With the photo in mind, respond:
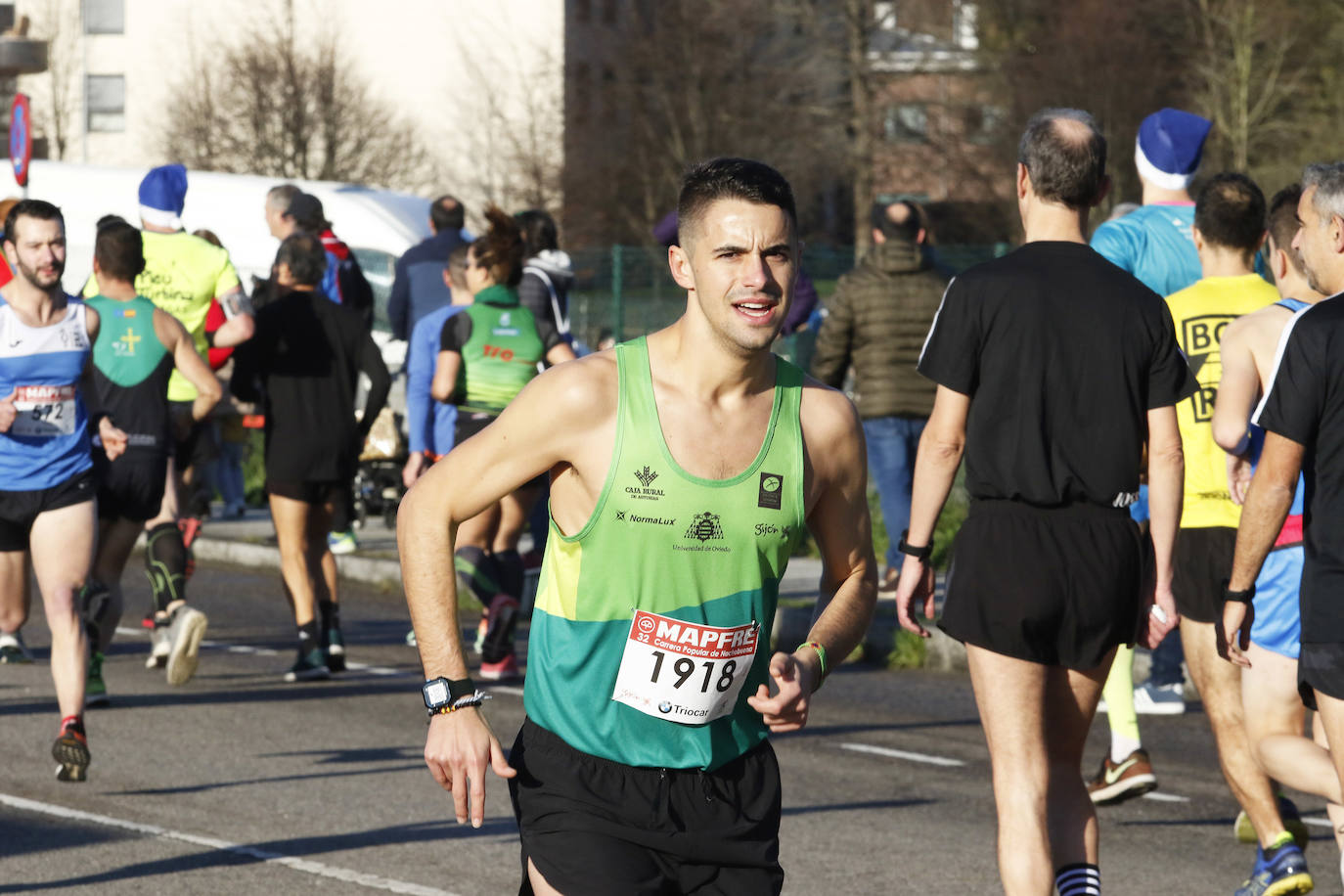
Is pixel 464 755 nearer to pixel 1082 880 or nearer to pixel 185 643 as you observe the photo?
pixel 1082 880

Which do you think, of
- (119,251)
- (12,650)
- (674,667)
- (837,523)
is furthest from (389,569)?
(674,667)

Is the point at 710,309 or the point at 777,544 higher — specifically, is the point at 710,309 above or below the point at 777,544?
above

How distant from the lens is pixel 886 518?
11648 mm

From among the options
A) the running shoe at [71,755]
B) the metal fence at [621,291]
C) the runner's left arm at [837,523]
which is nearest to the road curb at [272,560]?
the running shoe at [71,755]

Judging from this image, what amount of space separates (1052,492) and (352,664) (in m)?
6.18

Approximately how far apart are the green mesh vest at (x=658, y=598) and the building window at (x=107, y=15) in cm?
6115

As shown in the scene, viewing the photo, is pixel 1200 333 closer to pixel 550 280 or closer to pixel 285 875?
pixel 285 875

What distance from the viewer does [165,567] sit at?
10.1 metres

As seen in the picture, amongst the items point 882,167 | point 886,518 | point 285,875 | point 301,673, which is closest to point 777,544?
point 285,875

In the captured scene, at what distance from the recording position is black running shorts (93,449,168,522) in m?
9.29

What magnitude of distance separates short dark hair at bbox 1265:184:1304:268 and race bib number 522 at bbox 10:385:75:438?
463 cm

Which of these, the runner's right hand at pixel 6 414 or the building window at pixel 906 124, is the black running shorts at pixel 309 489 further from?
the building window at pixel 906 124

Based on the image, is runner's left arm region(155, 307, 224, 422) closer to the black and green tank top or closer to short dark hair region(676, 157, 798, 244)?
the black and green tank top

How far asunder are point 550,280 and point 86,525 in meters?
4.51
